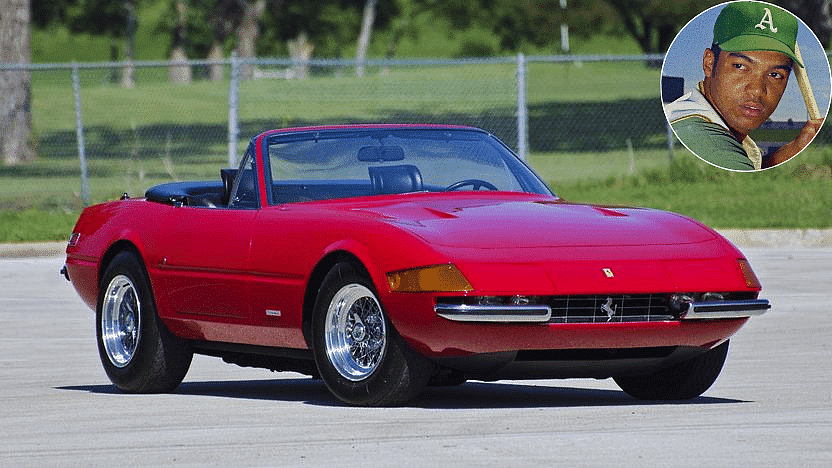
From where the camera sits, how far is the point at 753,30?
26.0 meters

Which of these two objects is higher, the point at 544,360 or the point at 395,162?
the point at 395,162

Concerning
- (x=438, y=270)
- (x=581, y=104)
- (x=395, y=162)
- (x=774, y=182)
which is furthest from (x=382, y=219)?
(x=581, y=104)

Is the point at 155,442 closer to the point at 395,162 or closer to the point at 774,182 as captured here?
the point at 395,162

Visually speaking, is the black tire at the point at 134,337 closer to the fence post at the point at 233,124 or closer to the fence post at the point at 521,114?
the fence post at the point at 233,124

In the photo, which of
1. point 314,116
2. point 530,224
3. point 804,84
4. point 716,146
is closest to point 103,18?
point 314,116

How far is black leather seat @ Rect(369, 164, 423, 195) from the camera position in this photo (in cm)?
944

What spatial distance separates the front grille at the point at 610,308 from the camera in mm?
8117

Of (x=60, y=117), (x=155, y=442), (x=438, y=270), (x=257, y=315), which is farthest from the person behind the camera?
(x=60, y=117)

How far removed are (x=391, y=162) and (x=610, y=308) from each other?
6.20 feet

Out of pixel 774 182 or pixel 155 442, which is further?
pixel 774 182

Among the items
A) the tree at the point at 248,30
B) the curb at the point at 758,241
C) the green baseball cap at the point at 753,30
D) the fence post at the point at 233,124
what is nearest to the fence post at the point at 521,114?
the green baseball cap at the point at 753,30

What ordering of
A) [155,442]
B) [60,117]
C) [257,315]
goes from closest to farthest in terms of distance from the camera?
[155,442]
[257,315]
[60,117]

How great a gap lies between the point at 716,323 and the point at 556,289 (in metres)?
0.89

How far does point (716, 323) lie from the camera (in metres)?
8.48
